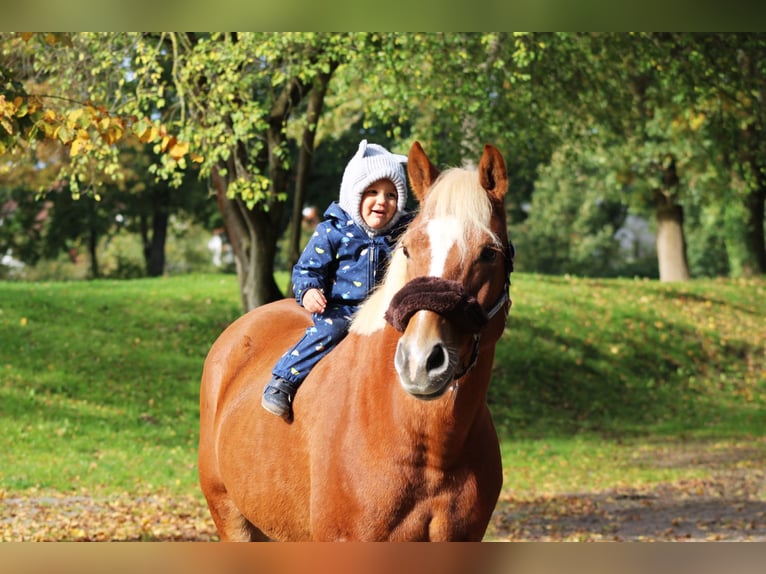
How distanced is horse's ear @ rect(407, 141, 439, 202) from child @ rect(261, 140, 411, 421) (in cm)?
49

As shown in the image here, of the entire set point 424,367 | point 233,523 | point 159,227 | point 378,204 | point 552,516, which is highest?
point 378,204

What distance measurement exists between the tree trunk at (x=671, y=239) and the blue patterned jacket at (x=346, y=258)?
21.6 m

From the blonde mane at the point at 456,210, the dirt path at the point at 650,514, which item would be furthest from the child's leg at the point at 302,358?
the dirt path at the point at 650,514

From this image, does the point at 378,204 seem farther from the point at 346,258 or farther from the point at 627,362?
the point at 627,362

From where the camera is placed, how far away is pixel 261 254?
12672 millimetres

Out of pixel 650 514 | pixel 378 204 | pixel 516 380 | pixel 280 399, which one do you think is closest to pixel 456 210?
pixel 378 204

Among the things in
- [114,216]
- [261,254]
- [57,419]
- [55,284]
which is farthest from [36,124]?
[114,216]

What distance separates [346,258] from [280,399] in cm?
68

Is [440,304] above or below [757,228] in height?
above

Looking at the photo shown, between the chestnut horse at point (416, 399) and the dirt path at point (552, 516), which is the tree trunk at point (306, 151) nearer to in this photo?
the dirt path at point (552, 516)

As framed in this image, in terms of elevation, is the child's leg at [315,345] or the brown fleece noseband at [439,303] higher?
the brown fleece noseband at [439,303]

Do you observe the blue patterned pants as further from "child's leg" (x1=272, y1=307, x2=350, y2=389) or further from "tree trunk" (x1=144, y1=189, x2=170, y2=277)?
"tree trunk" (x1=144, y1=189, x2=170, y2=277)

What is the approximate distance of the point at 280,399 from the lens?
4.16 m

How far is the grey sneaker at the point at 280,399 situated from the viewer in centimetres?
416
